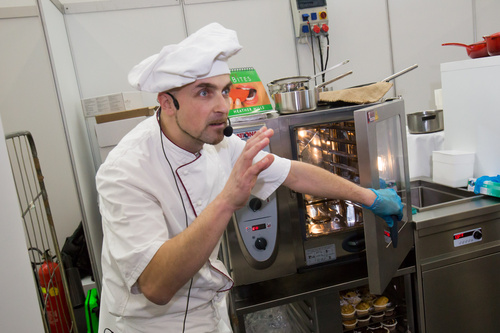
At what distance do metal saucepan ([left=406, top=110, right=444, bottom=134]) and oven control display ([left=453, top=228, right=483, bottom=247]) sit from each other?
749mm

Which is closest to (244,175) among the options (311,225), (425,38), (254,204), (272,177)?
(272,177)

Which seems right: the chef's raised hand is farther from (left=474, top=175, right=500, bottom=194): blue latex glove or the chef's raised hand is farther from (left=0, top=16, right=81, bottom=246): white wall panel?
(left=0, top=16, right=81, bottom=246): white wall panel

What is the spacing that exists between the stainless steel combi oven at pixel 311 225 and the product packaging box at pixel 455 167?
0.57 metres

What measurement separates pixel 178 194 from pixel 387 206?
0.78 m

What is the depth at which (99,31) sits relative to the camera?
259 cm

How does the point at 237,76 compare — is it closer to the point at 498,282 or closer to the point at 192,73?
the point at 192,73

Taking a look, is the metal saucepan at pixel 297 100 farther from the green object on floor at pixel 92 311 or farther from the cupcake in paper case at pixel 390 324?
the green object on floor at pixel 92 311

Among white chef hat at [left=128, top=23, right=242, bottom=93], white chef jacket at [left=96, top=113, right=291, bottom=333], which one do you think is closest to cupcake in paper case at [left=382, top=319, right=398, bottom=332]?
white chef jacket at [left=96, top=113, right=291, bottom=333]

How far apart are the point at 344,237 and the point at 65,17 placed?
2.35 metres

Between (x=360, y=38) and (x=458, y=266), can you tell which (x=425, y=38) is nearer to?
(x=360, y=38)

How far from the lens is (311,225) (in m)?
1.85

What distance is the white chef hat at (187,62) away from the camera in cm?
106

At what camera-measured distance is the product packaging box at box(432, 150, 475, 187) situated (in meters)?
1.99

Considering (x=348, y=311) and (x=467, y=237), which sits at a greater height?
(x=467, y=237)
